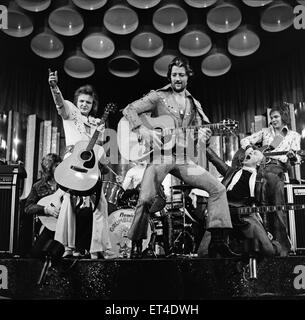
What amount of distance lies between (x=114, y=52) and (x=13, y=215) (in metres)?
2.82

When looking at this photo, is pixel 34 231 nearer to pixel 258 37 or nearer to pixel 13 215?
pixel 13 215

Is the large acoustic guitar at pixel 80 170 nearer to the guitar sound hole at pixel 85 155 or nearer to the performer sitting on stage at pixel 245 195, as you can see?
the guitar sound hole at pixel 85 155

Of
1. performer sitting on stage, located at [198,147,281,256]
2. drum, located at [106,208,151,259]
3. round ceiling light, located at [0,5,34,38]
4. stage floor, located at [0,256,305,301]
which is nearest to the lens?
stage floor, located at [0,256,305,301]

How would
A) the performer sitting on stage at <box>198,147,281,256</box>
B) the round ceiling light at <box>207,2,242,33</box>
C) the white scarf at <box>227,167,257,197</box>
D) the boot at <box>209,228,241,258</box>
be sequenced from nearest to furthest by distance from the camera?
the boot at <box>209,228,241,258</box> < the performer sitting on stage at <box>198,147,281,256</box> < the white scarf at <box>227,167,257,197</box> < the round ceiling light at <box>207,2,242,33</box>

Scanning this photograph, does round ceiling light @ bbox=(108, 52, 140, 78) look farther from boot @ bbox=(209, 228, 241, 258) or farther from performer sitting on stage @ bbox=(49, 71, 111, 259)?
boot @ bbox=(209, 228, 241, 258)

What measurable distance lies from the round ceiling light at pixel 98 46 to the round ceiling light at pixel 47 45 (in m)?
0.33

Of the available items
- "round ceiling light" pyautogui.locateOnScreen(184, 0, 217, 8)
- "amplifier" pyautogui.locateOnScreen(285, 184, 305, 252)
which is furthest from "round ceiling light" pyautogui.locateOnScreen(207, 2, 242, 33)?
"amplifier" pyautogui.locateOnScreen(285, 184, 305, 252)

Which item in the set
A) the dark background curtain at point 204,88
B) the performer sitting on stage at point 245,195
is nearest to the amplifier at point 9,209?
the performer sitting on stage at point 245,195

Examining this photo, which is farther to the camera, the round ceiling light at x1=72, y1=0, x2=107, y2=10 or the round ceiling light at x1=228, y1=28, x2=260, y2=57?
the round ceiling light at x1=228, y1=28, x2=260, y2=57

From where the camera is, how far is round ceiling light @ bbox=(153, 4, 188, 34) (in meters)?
5.35

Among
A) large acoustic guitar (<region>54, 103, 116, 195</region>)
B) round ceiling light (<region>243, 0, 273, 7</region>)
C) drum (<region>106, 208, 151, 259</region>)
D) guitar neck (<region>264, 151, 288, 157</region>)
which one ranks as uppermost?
round ceiling light (<region>243, 0, 273, 7</region>)

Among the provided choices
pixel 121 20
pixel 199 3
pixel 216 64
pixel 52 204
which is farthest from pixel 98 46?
pixel 52 204

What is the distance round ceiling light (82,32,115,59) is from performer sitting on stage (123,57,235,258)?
2342mm

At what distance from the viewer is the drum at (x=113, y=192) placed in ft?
16.2
